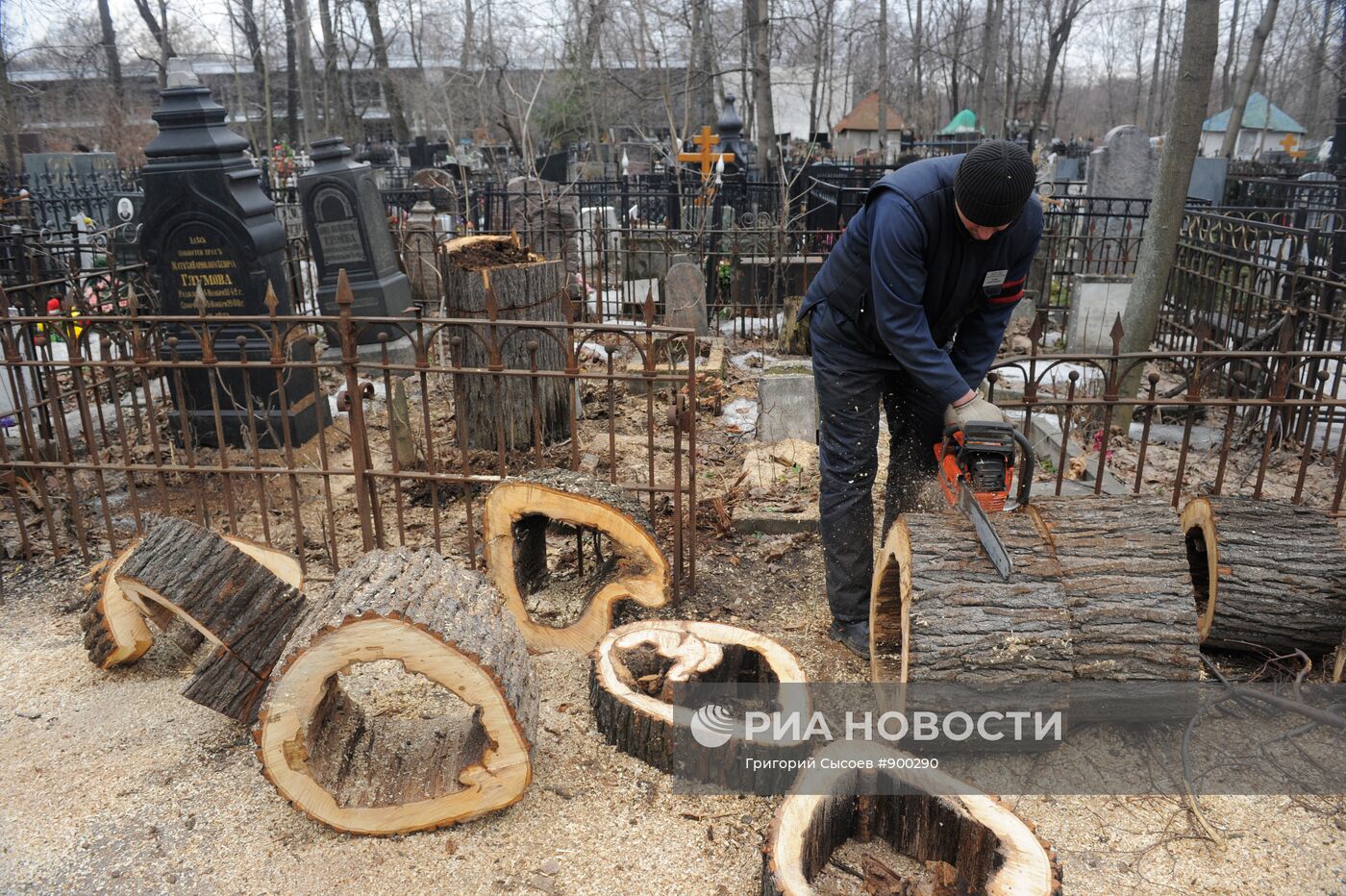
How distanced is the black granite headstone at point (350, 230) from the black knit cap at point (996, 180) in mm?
6616

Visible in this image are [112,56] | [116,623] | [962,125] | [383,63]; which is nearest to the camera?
[116,623]

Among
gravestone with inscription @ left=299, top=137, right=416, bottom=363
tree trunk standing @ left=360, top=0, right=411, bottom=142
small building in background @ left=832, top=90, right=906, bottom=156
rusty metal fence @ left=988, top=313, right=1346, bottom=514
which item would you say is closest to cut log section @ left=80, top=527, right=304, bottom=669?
rusty metal fence @ left=988, top=313, right=1346, bottom=514

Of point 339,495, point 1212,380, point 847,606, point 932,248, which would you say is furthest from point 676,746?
point 1212,380

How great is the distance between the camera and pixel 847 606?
360 centimetres

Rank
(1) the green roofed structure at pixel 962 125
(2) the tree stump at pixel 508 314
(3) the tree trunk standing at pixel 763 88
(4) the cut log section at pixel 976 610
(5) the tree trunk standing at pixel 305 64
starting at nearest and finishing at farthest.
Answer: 1. (4) the cut log section at pixel 976 610
2. (2) the tree stump at pixel 508 314
3. (3) the tree trunk standing at pixel 763 88
4. (5) the tree trunk standing at pixel 305 64
5. (1) the green roofed structure at pixel 962 125

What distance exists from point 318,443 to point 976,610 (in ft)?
14.2

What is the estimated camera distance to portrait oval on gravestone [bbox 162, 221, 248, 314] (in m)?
6.33

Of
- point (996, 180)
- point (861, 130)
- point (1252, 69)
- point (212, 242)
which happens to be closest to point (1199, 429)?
point (996, 180)

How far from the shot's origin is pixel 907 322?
308 cm

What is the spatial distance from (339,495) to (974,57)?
1594 inches

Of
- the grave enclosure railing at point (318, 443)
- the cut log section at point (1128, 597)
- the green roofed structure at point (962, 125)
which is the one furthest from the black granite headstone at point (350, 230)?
the green roofed structure at point (962, 125)

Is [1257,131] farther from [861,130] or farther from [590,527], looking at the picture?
[590,527]

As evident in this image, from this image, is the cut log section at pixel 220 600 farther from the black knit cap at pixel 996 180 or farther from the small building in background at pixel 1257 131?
the small building in background at pixel 1257 131

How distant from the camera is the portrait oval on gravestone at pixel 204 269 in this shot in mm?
6332
